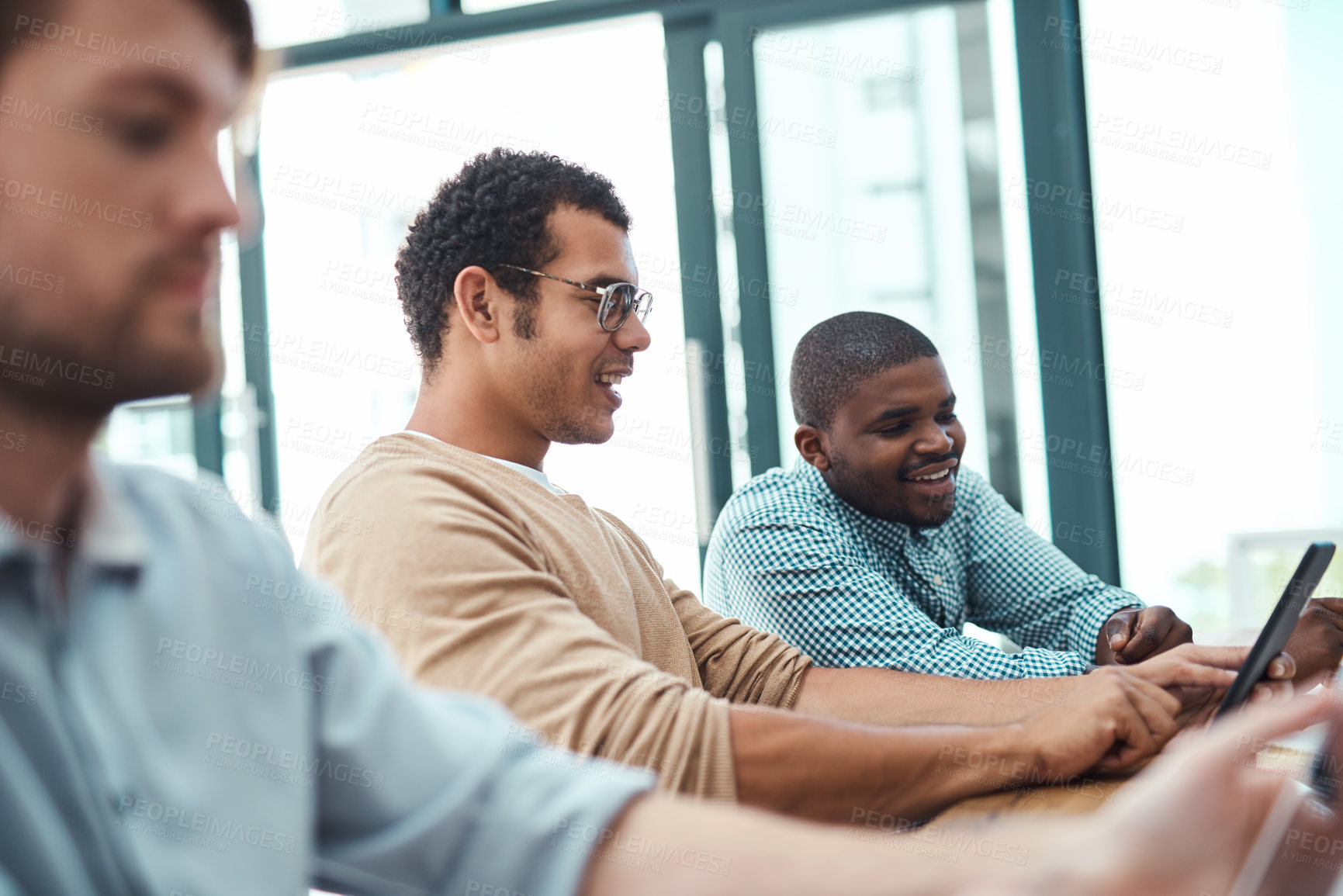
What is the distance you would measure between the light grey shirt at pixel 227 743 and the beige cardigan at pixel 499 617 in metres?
0.35

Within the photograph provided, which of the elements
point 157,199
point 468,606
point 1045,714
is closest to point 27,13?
point 157,199

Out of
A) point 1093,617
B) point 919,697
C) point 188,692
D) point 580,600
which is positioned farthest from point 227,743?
point 1093,617

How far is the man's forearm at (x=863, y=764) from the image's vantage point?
1.12 m

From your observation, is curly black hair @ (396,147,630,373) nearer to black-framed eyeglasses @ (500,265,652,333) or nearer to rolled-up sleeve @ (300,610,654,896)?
black-framed eyeglasses @ (500,265,652,333)

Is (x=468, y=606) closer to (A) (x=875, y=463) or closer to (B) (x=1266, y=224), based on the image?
(A) (x=875, y=463)

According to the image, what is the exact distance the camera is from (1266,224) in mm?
2982

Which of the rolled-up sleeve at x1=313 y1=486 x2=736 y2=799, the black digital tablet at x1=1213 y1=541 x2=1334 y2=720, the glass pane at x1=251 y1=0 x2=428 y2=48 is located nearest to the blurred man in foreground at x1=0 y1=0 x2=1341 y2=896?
the rolled-up sleeve at x1=313 y1=486 x2=736 y2=799

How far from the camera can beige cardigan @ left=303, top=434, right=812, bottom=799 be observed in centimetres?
110

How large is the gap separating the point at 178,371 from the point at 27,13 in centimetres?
21

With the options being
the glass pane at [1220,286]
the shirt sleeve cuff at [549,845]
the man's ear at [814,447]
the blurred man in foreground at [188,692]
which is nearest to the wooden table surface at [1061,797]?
the blurred man in foreground at [188,692]

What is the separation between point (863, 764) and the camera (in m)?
1.16

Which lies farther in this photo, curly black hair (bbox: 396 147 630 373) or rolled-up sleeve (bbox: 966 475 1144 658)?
rolled-up sleeve (bbox: 966 475 1144 658)

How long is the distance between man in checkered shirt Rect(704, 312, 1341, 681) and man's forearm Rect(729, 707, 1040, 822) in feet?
1.48

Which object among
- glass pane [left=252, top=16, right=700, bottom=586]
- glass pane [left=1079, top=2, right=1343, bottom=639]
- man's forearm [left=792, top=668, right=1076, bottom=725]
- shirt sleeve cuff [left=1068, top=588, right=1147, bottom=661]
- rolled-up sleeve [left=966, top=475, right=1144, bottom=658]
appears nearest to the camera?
man's forearm [left=792, top=668, right=1076, bottom=725]
